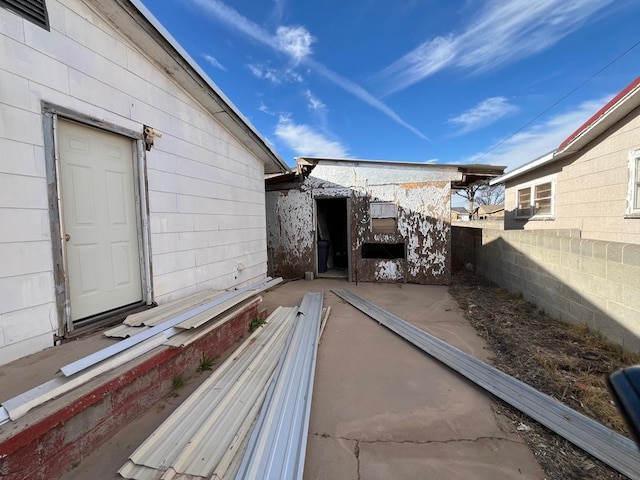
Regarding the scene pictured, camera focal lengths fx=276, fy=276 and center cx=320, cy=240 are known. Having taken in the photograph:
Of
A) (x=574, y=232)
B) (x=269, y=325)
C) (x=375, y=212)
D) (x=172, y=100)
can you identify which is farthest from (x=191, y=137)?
(x=574, y=232)

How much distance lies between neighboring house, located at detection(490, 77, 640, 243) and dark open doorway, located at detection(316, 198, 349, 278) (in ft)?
16.6

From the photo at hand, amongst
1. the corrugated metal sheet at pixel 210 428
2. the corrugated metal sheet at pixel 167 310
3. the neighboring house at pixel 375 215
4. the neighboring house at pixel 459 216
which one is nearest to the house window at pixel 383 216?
the neighboring house at pixel 375 215

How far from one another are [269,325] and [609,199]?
6.09m

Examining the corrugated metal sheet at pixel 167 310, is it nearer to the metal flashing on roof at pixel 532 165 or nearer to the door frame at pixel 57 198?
the door frame at pixel 57 198

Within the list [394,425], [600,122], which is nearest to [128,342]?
[394,425]

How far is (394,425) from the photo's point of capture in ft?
6.69

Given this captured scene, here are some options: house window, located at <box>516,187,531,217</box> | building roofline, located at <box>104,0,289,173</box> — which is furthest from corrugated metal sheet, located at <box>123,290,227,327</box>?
house window, located at <box>516,187,531,217</box>

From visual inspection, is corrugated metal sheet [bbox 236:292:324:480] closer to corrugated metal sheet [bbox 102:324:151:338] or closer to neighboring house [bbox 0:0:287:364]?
corrugated metal sheet [bbox 102:324:151:338]

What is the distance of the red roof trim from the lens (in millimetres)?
4141

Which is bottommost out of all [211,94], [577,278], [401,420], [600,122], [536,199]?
[401,420]

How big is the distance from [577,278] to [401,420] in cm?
323

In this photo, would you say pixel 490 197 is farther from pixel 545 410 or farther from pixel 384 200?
pixel 545 410

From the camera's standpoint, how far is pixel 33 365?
1959 mm

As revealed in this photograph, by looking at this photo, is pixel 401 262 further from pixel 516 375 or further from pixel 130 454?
pixel 130 454
